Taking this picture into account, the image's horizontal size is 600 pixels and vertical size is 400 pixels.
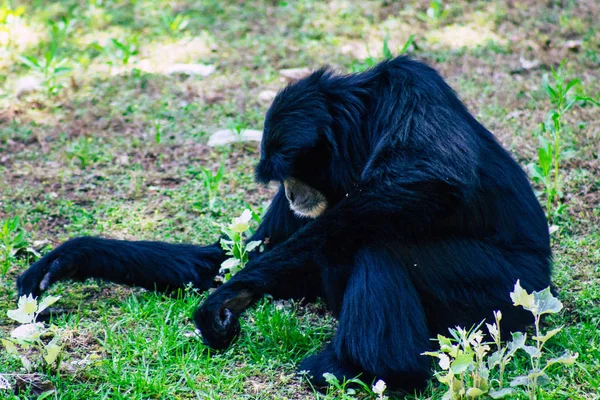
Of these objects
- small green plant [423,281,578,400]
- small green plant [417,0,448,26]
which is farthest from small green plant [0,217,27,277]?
small green plant [417,0,448,26]

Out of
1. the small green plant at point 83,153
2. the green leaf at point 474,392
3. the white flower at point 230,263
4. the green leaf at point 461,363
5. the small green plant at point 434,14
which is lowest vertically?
the small green plant at point 83,153

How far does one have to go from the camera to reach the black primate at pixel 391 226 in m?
4.54

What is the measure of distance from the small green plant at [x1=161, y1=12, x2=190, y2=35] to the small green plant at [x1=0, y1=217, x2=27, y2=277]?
15.4ft

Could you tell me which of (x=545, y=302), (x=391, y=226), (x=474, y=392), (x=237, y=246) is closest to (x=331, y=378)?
(x=474, y=392)

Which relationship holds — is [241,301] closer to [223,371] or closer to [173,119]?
[223,371]

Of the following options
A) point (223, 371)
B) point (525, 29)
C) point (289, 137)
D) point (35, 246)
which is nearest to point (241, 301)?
point (223, 371)

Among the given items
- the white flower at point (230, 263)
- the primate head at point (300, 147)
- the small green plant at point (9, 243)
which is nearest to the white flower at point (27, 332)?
the white flower at point (230, 263)

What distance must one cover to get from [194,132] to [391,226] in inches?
163

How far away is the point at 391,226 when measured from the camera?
4676mm

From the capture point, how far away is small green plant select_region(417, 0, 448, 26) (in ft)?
33.0

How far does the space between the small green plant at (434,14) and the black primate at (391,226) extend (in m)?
5.18

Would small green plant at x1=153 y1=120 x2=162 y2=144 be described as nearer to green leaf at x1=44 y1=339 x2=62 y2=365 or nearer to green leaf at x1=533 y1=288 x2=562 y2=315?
green leaf at x1=44 y1=339 x2=62 y2=365

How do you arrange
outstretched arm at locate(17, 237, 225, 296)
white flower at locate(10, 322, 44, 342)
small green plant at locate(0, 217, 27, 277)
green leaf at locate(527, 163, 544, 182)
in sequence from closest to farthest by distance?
white flower at locate(10, 322, 44, 342), outstretched arm at locate(17, 237, 225, 296), small green plant at locate(0, 217, 27, 277), green leaf at locate(527, 163, 544, 182)

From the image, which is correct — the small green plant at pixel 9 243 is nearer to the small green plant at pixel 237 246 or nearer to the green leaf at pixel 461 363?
the small green plant at pixel 237 246
